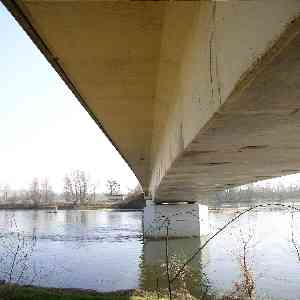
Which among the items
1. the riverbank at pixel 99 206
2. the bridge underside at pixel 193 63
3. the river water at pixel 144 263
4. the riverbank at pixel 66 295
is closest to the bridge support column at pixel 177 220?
the river water at pixel 144 263

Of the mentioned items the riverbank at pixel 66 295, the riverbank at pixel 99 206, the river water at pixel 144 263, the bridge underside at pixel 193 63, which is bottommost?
the river water at pixel 144 263

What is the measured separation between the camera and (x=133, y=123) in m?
8.41

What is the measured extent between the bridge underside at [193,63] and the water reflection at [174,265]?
3.58 metres

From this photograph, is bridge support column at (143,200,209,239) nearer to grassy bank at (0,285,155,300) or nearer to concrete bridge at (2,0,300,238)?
grassy bank at (0,285,155,300)

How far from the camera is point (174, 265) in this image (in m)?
10.9

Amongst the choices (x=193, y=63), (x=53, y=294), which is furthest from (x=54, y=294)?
(x=193, y=63)

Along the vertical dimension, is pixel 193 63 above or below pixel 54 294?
above

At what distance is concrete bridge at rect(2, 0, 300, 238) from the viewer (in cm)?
230

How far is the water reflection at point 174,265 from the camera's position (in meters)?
11.5

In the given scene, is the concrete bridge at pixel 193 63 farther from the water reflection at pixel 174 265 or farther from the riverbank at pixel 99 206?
the riverbank at pixel 99 206

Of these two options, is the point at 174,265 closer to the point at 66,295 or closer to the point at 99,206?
the point at 66,295

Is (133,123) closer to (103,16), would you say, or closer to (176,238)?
(103,16)

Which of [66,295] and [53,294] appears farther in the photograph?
[53,294]

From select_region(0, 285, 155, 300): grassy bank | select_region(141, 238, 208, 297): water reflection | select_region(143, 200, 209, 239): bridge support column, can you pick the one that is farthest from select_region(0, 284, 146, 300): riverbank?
select_region(143, 200, 209, 239): bridge support column
